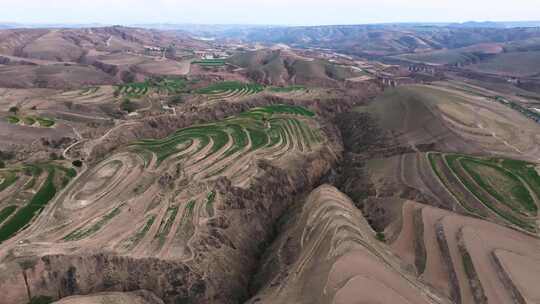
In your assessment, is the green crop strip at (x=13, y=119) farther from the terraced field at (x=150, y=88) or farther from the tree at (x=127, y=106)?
the terraced field at (x=150, y=88)

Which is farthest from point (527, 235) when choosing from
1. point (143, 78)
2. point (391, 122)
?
point (143, 78)

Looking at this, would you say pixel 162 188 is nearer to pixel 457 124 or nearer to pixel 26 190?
pixel 26 190

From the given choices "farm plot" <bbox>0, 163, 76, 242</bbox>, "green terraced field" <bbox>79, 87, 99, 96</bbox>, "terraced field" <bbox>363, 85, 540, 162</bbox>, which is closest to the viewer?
"farm plot" <bbox>0, 163, 76, 242</bbox>

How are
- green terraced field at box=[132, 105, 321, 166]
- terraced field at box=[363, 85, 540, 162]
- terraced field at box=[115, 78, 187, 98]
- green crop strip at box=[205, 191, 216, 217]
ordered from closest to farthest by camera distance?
green crop strip at box=[205, 191, 216, 217], green terraced field at box=[132, 105, 321, 166], terraced field at box=[363, 85, 540, 162], terraced field at box=[115, 78, 187, 98]

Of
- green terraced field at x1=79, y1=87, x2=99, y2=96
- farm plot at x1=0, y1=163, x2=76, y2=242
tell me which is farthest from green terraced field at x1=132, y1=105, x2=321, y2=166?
green terraced field at x1=79, y1=87, x2=99, y2=96

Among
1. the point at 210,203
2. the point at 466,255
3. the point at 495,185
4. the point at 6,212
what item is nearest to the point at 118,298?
the point at 210,203

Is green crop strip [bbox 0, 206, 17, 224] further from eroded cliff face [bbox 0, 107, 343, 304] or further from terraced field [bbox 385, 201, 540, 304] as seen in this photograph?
terraced field [bbox 385, 201, 540, 304]
